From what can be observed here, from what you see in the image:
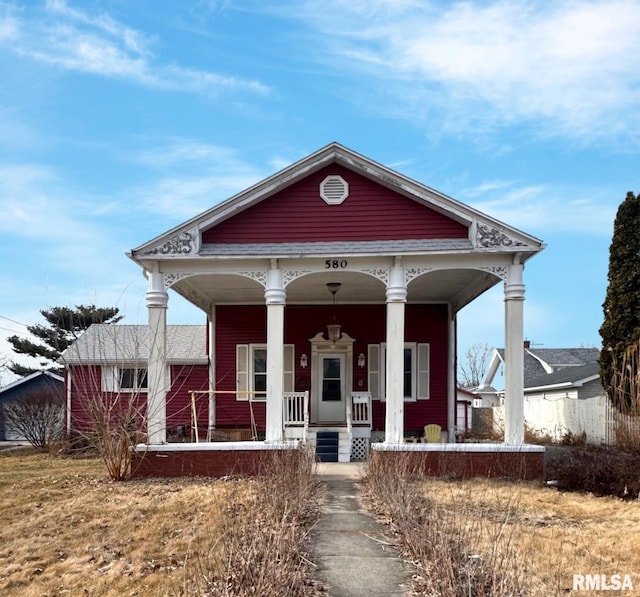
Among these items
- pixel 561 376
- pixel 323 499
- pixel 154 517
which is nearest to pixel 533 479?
pixel 323 499

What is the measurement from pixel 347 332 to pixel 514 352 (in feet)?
19.5

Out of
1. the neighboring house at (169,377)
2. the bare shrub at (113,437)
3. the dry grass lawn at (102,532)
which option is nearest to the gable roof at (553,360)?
the neighboring house at (169,377)

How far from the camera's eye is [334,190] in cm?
1325

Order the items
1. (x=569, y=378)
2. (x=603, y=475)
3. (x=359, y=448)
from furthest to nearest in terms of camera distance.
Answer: (x=569, y=378), (x=359, y=448), (x=603, y=475)

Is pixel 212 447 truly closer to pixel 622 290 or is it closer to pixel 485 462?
pixel 485 462

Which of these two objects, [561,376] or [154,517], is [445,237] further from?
[561,376]

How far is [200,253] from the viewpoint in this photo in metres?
12.9

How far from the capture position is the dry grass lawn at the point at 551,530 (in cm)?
604

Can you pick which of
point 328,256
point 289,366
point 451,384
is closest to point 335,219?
point 328,256

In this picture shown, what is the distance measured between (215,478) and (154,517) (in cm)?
290

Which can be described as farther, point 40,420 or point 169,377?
point 40,420

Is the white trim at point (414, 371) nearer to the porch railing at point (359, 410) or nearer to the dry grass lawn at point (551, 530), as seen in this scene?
the porch railing at point (359, 410)

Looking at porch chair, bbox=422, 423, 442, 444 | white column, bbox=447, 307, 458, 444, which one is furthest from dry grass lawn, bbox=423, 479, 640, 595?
white column, bbox=447, 307, 458, 444

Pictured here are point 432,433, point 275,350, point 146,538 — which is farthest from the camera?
point 432,433
